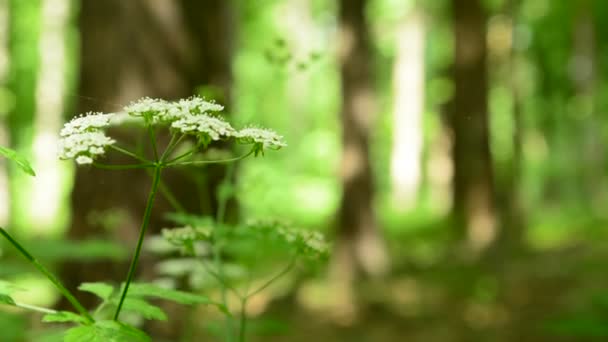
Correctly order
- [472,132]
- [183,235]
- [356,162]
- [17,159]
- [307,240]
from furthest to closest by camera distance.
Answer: [472,132] → [356,162] → [307,240] → [183,235] → [17,159]

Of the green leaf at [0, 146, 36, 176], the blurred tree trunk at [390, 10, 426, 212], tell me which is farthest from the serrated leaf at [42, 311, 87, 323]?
the blurred tree trunk at [390, 10, 426, 212]

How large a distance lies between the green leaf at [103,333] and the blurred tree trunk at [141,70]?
2.11 meters

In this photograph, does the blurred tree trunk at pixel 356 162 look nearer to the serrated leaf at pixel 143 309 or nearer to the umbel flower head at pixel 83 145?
the serrated leaf at pixel 143 309

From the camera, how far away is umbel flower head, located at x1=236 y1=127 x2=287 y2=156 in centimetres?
130

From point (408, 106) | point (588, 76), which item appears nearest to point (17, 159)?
point (408, 106)

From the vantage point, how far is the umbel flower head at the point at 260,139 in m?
1.30

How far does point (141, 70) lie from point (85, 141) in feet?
7.93

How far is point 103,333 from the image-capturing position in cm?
125

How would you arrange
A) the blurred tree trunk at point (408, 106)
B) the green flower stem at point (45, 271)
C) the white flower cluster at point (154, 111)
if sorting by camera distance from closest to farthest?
the green flower stem at point (45, 271)
the white flower cluster at point (154, 111)
the blurred tree trunk at point (408, 106)

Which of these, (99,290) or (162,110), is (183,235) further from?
(162,110)

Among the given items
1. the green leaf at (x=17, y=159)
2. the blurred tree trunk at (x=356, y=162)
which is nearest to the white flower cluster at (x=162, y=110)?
the green leaf at (x=17, y=159)

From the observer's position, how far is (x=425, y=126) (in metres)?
24.0

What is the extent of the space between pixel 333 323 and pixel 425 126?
18.0 metres

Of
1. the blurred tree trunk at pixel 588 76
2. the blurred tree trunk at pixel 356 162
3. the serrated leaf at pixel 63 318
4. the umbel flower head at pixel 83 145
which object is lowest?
the serrated leaf at pixel 63 318
